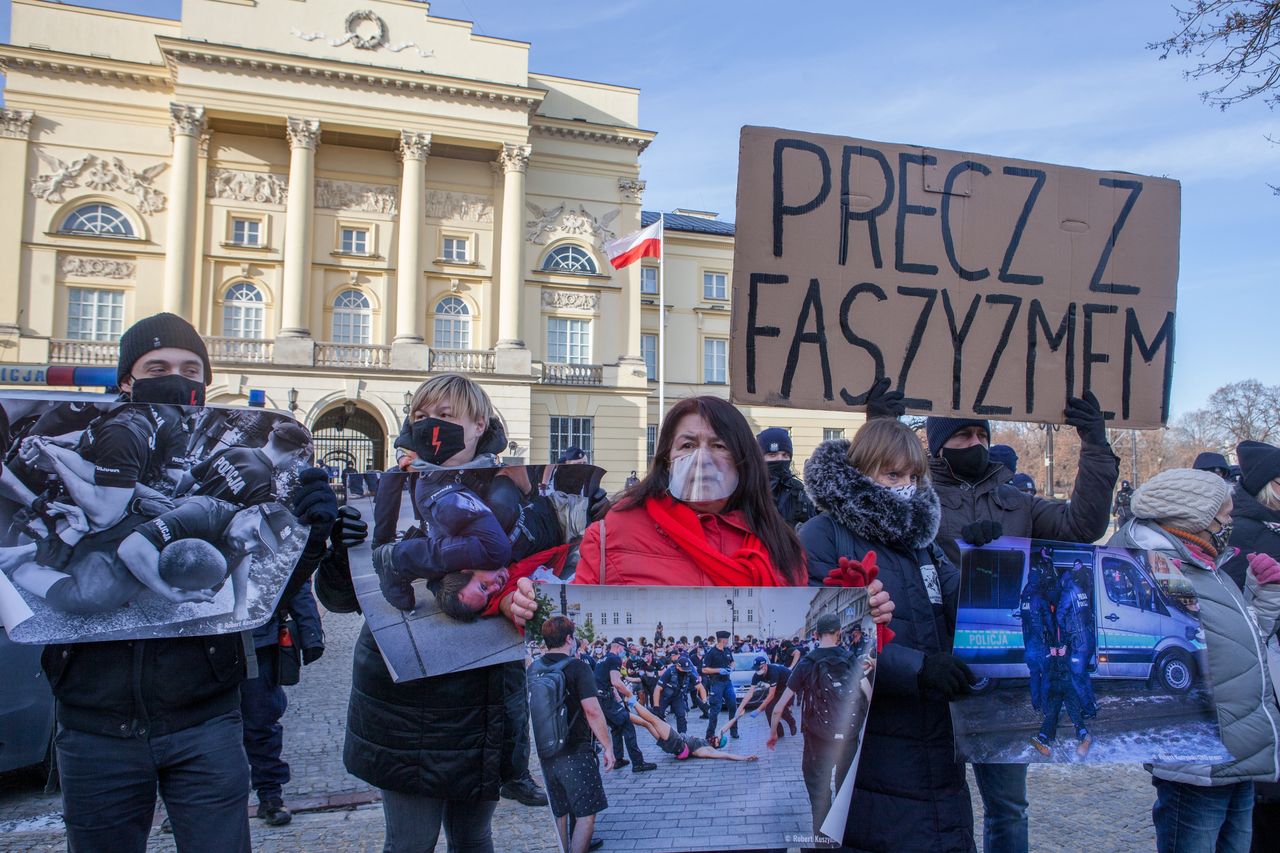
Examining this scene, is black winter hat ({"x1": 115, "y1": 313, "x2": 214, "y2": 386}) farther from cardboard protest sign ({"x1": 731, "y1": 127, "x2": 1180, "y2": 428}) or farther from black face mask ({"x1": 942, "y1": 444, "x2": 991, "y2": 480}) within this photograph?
black face mask ({"x1": 942, "y1": 444, "x2": 991, "y2": 480})

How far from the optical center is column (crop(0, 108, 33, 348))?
27453mm

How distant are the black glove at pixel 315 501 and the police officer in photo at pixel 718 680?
4.74ft

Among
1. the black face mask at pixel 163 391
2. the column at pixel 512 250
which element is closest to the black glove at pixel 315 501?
the black face mask at pixel 163 391

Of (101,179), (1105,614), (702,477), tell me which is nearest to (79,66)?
(101,179)

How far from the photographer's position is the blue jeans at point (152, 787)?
2654 mm

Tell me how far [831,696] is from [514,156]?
31.7 meters

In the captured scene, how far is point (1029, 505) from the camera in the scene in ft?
12.4

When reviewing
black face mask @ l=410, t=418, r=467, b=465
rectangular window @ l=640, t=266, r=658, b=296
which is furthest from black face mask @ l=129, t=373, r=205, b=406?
rectangular window @ l=640, t=266, r=658, b=296

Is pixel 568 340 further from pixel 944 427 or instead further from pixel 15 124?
pixel 944 427

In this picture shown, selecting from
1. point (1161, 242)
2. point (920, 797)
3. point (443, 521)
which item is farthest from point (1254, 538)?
point (443, 521)

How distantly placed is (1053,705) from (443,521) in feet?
6.69

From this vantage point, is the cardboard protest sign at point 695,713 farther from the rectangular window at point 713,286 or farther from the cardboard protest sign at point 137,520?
the rectangular window at point 713,286

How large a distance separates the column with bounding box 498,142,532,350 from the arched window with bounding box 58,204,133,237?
1263 cm

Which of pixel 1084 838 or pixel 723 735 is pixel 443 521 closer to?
pixel 723 735
